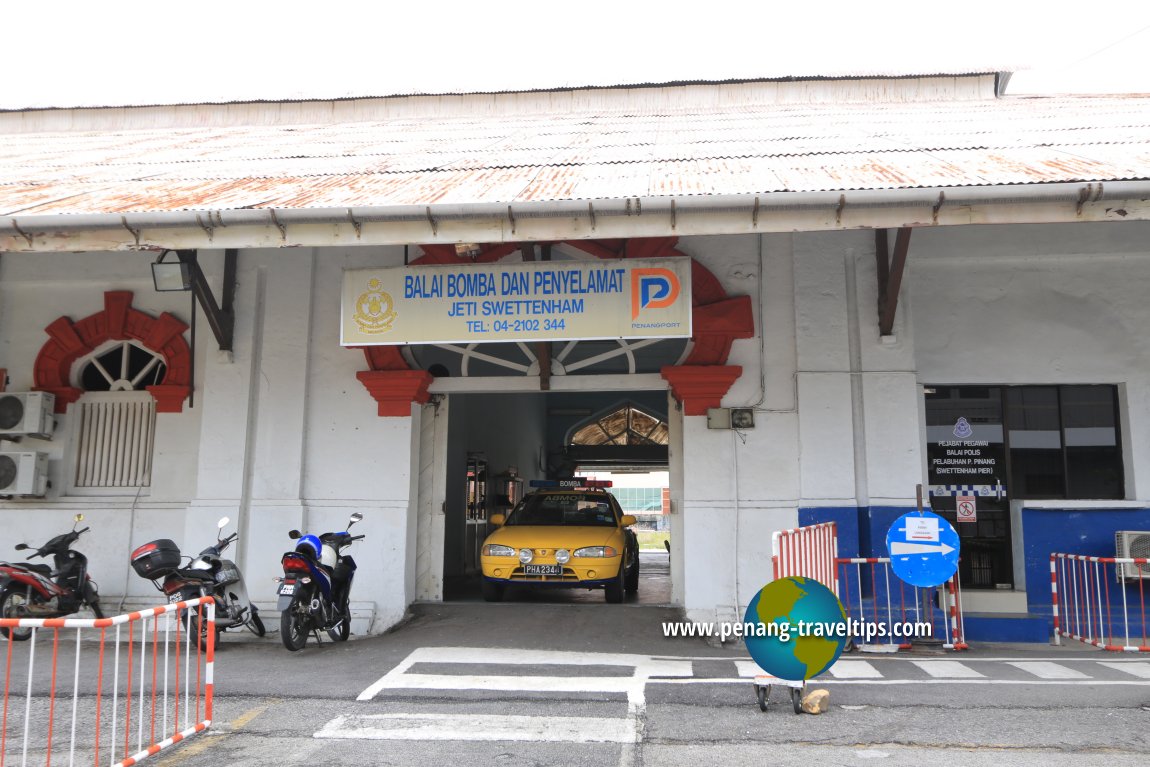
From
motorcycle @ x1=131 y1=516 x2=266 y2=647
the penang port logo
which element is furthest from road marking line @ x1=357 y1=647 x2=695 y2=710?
the penang port logo

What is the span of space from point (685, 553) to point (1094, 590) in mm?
3971

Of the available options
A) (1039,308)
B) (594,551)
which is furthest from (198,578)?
(1039,308)

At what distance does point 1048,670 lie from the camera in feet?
23.3

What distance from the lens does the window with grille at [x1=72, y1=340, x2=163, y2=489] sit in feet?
32.7

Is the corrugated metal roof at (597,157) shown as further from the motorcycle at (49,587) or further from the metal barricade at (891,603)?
the metal barricade at (891,603)

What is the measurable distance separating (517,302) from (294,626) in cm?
336

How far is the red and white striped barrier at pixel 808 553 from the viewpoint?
6.23m

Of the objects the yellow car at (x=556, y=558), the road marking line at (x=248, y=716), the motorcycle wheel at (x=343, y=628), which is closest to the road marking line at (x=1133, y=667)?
the yellow car at (x=556, y=558)

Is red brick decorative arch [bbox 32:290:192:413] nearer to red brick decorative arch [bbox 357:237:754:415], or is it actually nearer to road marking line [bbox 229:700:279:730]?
red brick decorative arch [bbox 357:237:754:415]

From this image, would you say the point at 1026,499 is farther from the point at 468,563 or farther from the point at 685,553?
the point at 468,563

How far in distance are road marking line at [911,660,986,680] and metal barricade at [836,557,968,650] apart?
0.55 metres

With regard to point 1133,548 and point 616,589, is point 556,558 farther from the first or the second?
point 1133,548

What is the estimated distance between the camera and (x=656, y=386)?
9.56 metres

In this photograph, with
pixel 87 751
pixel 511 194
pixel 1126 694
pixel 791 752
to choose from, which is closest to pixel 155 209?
pixel 511 194
